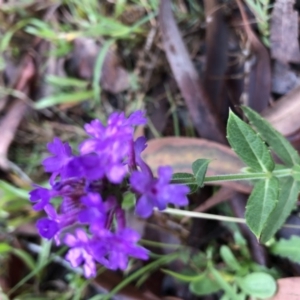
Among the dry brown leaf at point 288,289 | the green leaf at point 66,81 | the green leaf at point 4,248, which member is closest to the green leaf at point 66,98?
the green leaf at point 66,81

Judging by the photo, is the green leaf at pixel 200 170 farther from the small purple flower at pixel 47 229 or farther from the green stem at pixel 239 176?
the small purple flower at pixel 47 229

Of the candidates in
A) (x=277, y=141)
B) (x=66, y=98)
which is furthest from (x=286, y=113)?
(x=66, y=98)

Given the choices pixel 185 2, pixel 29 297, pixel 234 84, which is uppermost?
pixel 185 2

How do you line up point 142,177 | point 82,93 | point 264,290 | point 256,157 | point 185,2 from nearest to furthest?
point 142,177 < point 256,157 < point 264,290 < point 185,2 < point 82,93

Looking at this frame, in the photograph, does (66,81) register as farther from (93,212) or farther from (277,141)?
(93,212)

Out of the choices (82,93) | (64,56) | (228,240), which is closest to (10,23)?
(64,56)

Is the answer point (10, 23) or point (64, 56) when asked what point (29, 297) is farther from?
point (10, 23)
